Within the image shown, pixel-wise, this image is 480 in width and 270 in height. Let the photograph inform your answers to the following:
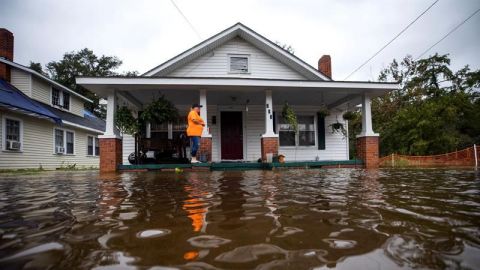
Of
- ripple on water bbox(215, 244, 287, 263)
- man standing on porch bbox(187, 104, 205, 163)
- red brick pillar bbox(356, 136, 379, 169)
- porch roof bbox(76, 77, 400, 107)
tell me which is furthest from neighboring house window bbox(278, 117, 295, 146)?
ripple on water bbox(215, 244, 287, 263)

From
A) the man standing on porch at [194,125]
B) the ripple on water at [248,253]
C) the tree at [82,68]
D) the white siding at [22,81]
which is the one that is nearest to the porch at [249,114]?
the man standing on porch at [194,125]

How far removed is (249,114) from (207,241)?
1198cm

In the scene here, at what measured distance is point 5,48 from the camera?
15.7 meters

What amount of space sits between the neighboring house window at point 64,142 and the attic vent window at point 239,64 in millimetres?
12732

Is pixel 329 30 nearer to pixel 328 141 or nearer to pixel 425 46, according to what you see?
pixel 425 46

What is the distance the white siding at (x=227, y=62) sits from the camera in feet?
40.2

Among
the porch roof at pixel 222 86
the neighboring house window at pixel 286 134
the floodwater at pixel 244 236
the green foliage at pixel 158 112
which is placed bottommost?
the floodwater at pixel 244 236

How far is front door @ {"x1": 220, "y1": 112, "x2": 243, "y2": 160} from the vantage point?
13.0 metres

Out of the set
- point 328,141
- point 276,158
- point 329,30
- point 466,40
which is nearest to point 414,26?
point 328,141

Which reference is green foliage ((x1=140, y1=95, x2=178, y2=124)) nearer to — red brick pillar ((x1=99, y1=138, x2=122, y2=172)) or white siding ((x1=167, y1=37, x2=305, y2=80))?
red brick pillar ((x1=99, y1=138, x2=122, y2=172))

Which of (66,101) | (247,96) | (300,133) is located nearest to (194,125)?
(247,96)

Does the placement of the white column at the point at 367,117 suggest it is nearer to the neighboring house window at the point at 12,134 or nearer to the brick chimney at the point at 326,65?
the brick chimney at the point at 326,65

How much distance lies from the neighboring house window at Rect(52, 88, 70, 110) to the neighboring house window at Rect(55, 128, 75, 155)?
81.5 inches

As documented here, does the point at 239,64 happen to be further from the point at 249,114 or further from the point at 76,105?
the point at 76,105
